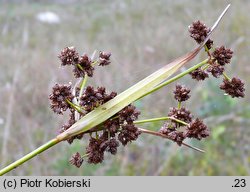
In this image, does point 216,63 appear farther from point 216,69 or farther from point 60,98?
point 60,98

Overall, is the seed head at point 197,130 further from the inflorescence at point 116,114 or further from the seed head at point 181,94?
the seed head at point 181,94

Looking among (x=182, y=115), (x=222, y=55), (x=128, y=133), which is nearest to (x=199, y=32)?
(x=222, y=55)

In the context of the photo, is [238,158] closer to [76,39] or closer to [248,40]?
[248,40]

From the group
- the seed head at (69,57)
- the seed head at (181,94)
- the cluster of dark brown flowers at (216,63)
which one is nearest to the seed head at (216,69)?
the cluster of dark brown flowers at (216,63)

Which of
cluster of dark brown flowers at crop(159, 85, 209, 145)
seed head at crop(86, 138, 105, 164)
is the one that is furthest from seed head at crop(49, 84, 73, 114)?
cluster of dark brown flowers at crop(159, 85, 209, 145)

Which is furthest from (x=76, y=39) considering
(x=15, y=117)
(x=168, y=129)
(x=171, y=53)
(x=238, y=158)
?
(x=168, y=129)
